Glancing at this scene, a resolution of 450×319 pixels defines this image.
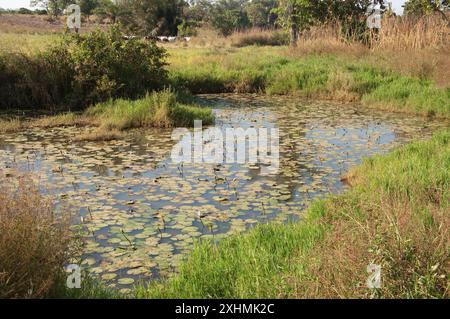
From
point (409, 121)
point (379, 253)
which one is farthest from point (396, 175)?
point (409, 121)

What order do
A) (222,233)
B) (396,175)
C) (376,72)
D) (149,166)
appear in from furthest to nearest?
1. (376,72)
2. (149,166)
3. (396,175)
4. (222,233)

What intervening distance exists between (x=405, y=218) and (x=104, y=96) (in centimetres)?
876

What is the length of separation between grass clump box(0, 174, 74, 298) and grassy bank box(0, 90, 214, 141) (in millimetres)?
5791

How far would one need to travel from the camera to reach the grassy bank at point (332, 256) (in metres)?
3.12

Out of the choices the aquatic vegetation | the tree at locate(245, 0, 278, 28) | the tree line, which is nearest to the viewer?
the aquatic vegetation

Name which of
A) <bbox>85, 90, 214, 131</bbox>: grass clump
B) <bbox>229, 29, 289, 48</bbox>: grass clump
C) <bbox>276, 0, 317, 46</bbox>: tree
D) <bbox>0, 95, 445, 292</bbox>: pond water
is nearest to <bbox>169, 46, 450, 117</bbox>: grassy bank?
<bbox>0, 95, 445, 292</bbox>: pond water

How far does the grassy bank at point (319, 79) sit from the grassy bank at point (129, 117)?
2885mm

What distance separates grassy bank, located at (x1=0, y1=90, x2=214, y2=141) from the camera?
966cm

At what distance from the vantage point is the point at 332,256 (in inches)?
136

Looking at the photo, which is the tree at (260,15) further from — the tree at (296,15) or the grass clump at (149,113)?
the grass clump at (149,113)

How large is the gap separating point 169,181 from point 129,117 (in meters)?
3.80

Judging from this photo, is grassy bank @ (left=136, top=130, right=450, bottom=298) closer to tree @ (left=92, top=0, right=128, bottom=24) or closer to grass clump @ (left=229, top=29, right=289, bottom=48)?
grass clump @ (left=229, top=29, right=289, bottom=48)
